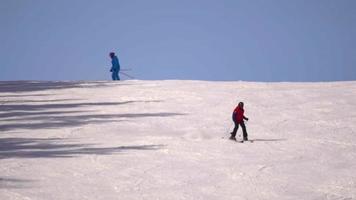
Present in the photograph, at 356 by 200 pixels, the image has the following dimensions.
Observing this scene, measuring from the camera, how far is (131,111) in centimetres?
1855

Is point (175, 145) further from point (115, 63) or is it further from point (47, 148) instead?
point (115, 63)

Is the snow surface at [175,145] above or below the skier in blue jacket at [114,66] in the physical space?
below

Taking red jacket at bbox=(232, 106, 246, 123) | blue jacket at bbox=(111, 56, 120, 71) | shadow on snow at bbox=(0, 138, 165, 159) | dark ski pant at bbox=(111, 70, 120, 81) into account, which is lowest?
shadow on snow at bbox=(0, 138, 165, 159)

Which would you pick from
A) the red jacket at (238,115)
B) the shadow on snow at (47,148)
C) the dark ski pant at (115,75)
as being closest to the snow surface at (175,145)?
the shadow on snow at (47,148)

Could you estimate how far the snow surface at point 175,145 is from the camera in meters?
9.45

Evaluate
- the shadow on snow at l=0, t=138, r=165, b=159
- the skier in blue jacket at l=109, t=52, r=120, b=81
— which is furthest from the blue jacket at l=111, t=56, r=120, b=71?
the shadow on snow at l=0, t=138, r=165, b=159

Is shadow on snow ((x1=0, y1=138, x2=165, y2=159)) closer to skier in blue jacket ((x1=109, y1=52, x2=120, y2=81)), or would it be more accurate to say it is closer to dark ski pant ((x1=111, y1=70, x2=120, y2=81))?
skier in blue jacket ((x1=109, y1=52, x2=120, y2=81))

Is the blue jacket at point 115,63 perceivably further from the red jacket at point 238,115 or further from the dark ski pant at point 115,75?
the red jacket at point 238,115

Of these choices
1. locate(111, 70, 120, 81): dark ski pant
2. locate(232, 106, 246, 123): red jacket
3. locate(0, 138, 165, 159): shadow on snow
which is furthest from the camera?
locate(111, 70, 120, 81): dark ski pant

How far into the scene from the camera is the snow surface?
Result: 9453 mm

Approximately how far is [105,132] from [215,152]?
11.2 feet

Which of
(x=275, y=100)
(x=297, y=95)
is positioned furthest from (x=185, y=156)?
(x=297, y=95)

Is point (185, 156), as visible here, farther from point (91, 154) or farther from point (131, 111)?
point (131, 111)

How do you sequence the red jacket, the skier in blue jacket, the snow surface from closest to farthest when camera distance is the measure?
1. the snow surface
2. the red jacket
3. the skier in blue jacket
